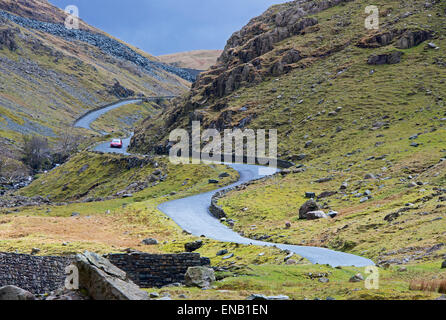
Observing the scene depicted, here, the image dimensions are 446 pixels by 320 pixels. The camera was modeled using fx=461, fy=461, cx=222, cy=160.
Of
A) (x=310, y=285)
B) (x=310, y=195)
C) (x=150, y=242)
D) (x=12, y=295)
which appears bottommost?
(x=150, y=242)

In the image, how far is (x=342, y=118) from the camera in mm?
89750

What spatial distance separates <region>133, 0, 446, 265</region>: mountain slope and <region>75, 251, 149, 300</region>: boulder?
16750mm

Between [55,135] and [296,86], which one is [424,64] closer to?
[296,86]

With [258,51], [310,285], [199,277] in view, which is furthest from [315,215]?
[258,51]

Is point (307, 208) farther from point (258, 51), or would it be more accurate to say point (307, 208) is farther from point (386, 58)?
point (258, 51)

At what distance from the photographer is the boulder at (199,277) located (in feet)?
58.1

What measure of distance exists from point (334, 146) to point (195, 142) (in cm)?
3510

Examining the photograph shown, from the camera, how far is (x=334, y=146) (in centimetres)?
7944

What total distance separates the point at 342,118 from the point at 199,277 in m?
76.6

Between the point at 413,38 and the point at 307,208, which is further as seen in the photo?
the point at 413,38

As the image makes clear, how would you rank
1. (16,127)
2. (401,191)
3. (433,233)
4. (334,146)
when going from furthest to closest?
(16,127), (334,146), (401,191), (433,233)

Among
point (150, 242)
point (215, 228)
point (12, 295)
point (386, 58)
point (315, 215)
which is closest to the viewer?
point (12, 295)

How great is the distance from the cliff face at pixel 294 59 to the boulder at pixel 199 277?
248 feet
